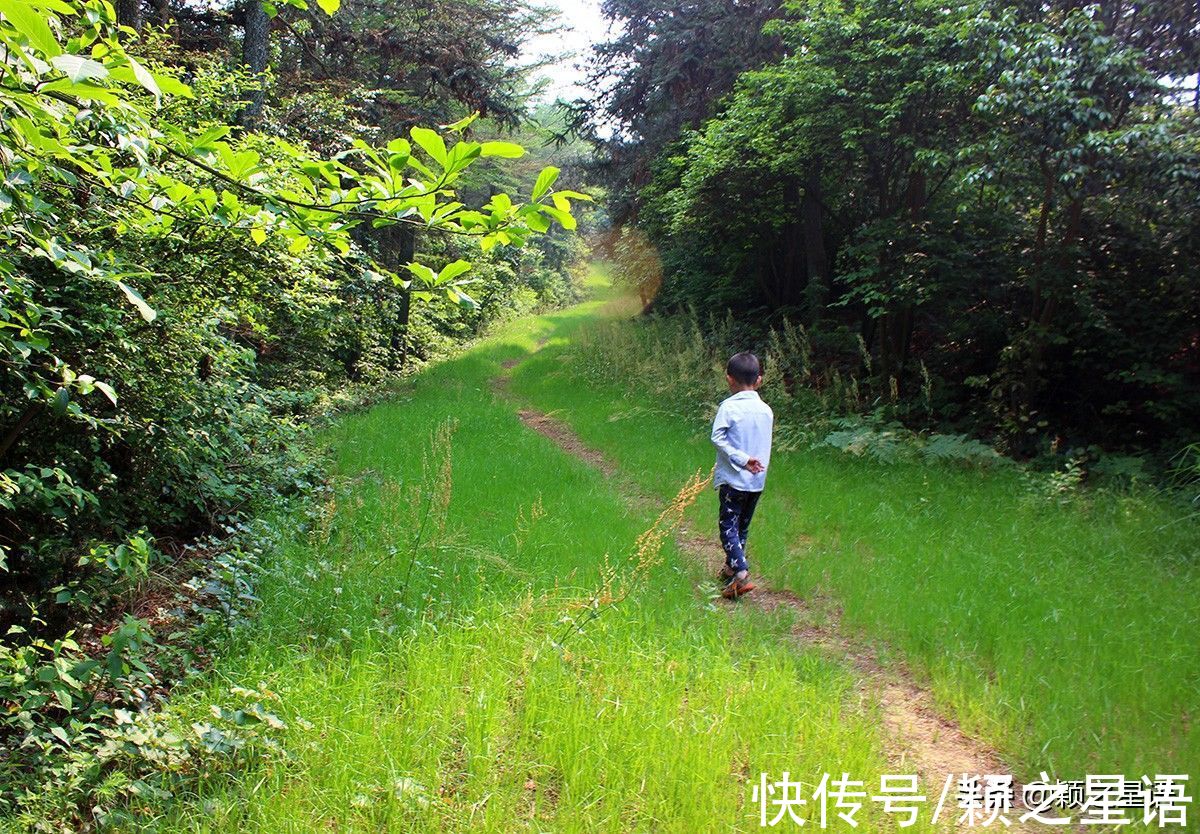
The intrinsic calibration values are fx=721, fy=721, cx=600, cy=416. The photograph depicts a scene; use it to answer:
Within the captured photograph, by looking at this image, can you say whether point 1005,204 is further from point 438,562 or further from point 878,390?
point 438,562

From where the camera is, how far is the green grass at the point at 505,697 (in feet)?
9.83

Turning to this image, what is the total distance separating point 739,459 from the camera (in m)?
5.59

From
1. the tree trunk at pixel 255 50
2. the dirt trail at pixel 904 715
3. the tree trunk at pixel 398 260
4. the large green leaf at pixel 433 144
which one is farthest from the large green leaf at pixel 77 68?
the tree trunk at pixel 398 260

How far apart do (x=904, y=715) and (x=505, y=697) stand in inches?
85.1

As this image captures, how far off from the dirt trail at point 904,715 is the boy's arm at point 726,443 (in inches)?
42.0

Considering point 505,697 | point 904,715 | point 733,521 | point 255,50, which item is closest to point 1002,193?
point 733,521

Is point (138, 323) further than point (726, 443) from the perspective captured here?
Yes

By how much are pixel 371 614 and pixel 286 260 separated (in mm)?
4296

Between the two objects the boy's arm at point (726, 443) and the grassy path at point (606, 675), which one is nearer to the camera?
Answer: the grassy path at point (606, 675)

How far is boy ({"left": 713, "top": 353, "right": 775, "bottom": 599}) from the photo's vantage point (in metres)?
5.59

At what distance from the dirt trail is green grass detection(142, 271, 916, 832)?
0.60 ft

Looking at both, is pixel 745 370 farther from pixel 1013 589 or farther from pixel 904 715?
pixel 904 715

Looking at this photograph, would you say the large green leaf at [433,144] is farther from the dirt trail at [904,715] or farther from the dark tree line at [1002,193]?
the dark tree line at [1002,193]

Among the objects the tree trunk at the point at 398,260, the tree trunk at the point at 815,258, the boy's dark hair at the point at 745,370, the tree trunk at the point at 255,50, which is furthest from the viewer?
the tree trunk at the point at 398,260
